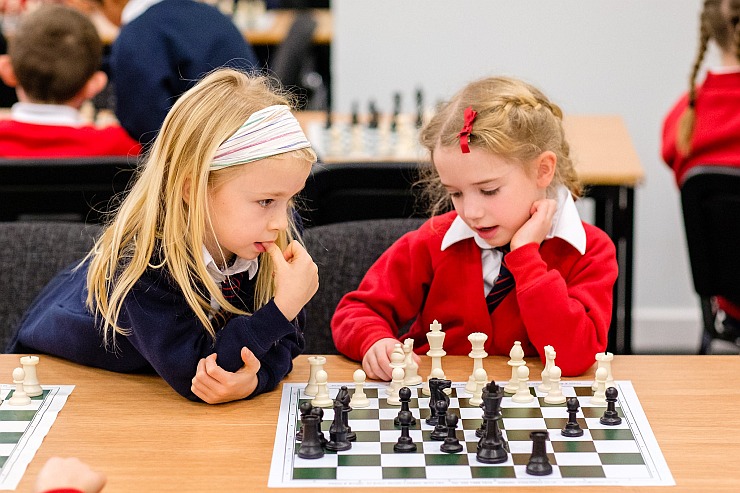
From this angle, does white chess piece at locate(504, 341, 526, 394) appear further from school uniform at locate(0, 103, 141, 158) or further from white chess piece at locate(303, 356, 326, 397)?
school uniform at locate(0, 103, 141, 158)

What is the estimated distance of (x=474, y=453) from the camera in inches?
62.5

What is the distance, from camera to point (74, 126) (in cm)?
357

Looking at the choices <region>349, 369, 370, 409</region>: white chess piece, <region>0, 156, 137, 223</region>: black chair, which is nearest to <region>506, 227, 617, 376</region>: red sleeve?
<region>349, 369, 370, 409</region>: white chess piece

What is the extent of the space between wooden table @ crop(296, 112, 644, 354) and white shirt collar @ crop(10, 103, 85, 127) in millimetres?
886

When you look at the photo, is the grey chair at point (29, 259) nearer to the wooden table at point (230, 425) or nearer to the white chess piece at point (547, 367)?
the wooden table at point (230, 425)

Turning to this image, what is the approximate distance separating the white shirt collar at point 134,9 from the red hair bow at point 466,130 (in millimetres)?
1794

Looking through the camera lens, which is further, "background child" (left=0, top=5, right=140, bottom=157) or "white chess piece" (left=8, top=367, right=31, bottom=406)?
"background child" (left=0, top=5, right=140, bottom=157)

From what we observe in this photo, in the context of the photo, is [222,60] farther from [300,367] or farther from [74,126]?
Result: [300,367]

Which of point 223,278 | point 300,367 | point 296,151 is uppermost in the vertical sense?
point 296,151

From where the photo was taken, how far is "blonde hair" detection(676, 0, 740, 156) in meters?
3.47

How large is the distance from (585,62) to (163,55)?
209 cm

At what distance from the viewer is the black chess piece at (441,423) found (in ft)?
5.36

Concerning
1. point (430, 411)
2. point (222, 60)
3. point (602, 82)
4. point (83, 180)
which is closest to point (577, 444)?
point (430, 411)

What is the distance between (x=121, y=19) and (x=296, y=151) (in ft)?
6.95
